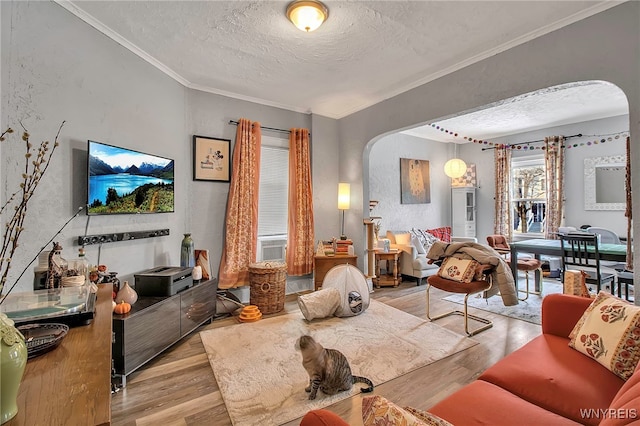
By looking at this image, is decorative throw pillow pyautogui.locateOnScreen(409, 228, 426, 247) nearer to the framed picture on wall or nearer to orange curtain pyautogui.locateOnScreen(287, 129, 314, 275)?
the framed picture on wall

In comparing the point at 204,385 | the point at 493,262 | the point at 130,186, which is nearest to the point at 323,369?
the point at 204,385

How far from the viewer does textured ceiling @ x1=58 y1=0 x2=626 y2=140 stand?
7.48 feet

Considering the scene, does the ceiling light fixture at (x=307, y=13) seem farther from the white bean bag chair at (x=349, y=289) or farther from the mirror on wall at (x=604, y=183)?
the mirror on wall at (x=604, y=183)

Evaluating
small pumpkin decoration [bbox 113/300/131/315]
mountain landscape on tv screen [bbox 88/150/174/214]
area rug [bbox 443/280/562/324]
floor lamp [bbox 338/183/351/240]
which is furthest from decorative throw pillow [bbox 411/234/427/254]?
small pumpkin decoration [bbox 113/300/131/315]

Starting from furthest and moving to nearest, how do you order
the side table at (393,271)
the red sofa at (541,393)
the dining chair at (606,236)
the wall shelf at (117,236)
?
the side table at (393,271), the dining chair at (606,236), the wall shelf at (117,236), the red sofa at (541,393)

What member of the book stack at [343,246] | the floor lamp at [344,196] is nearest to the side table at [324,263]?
the book stack at [343,246]

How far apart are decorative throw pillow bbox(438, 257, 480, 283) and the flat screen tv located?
3.05 metres

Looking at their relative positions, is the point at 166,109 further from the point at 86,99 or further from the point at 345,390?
the point at 345,390

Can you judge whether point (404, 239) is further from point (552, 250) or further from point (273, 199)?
point (273, 199)

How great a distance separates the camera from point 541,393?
137cm

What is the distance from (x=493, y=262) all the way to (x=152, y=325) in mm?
3155

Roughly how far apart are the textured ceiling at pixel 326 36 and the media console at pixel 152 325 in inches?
90.5

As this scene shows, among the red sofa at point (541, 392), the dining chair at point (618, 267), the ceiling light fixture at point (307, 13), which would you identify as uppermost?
the ceiling light fixture at point (307, 13)

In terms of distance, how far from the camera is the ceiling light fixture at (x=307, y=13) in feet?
7.13
